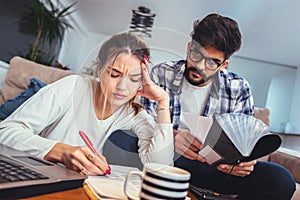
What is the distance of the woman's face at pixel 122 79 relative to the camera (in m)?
0.53

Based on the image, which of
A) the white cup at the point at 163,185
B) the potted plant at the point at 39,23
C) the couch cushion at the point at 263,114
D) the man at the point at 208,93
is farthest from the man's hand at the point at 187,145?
the potted plant at the point at 39,23

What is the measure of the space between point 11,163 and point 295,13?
2.09 metres

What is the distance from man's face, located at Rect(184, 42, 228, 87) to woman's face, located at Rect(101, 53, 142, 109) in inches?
3.7

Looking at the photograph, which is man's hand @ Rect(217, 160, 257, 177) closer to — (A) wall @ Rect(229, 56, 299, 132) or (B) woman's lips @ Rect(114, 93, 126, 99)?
(B) woman's lips @ Rect(114, 93, 126, 99)

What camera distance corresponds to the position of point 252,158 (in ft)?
2.43

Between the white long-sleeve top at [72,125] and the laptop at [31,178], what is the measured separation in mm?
102

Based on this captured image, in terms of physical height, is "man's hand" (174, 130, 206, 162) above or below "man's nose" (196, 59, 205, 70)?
below

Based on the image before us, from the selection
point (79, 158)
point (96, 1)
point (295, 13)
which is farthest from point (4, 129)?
point (295, 13)

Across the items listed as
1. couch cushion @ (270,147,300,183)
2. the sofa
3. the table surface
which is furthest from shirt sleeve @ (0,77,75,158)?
couch cushion @ (270,147,300,183)

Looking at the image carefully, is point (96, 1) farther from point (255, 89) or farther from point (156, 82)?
point (156, 82)

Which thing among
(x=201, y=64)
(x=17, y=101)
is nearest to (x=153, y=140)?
(x=201, y=64)

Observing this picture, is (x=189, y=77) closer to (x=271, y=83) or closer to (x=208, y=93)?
(x=208, y=93)

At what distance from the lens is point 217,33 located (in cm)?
65

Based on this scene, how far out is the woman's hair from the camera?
539 mm
